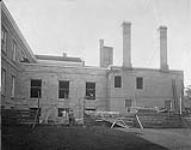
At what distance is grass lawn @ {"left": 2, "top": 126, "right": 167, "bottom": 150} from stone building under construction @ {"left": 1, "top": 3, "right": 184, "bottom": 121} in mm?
557

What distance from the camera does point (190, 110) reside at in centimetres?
401

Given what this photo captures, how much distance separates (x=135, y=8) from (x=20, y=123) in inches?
82.8

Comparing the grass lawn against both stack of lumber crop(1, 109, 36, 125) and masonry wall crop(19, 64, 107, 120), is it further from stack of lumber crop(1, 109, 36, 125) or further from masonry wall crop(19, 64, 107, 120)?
masonry wall crop(19, 64, 107, 120)

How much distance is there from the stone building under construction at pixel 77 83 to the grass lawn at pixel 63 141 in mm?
557

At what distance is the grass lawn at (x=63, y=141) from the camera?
294 centimetres

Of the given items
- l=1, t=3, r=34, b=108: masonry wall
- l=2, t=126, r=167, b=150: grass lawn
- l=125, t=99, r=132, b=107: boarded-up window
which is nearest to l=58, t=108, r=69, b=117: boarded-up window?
l=1, t=3, r=34, b=108: masonry wall

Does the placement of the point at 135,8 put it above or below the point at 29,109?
above

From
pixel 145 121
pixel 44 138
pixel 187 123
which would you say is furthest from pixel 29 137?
pixel 145 121

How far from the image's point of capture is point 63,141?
3.11 m

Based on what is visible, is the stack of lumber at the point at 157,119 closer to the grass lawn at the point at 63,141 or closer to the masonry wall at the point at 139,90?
the masonry wall at the point at 139,90

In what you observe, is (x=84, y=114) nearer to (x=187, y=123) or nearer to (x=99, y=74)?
(x=187, y=123)

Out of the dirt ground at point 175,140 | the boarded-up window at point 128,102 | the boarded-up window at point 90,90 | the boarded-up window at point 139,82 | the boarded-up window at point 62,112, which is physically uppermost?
the boarded-up window at point 139,82

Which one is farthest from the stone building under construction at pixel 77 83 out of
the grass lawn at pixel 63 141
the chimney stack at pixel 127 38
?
the grass lawn at pixel 63 141

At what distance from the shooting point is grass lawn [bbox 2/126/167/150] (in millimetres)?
2940
